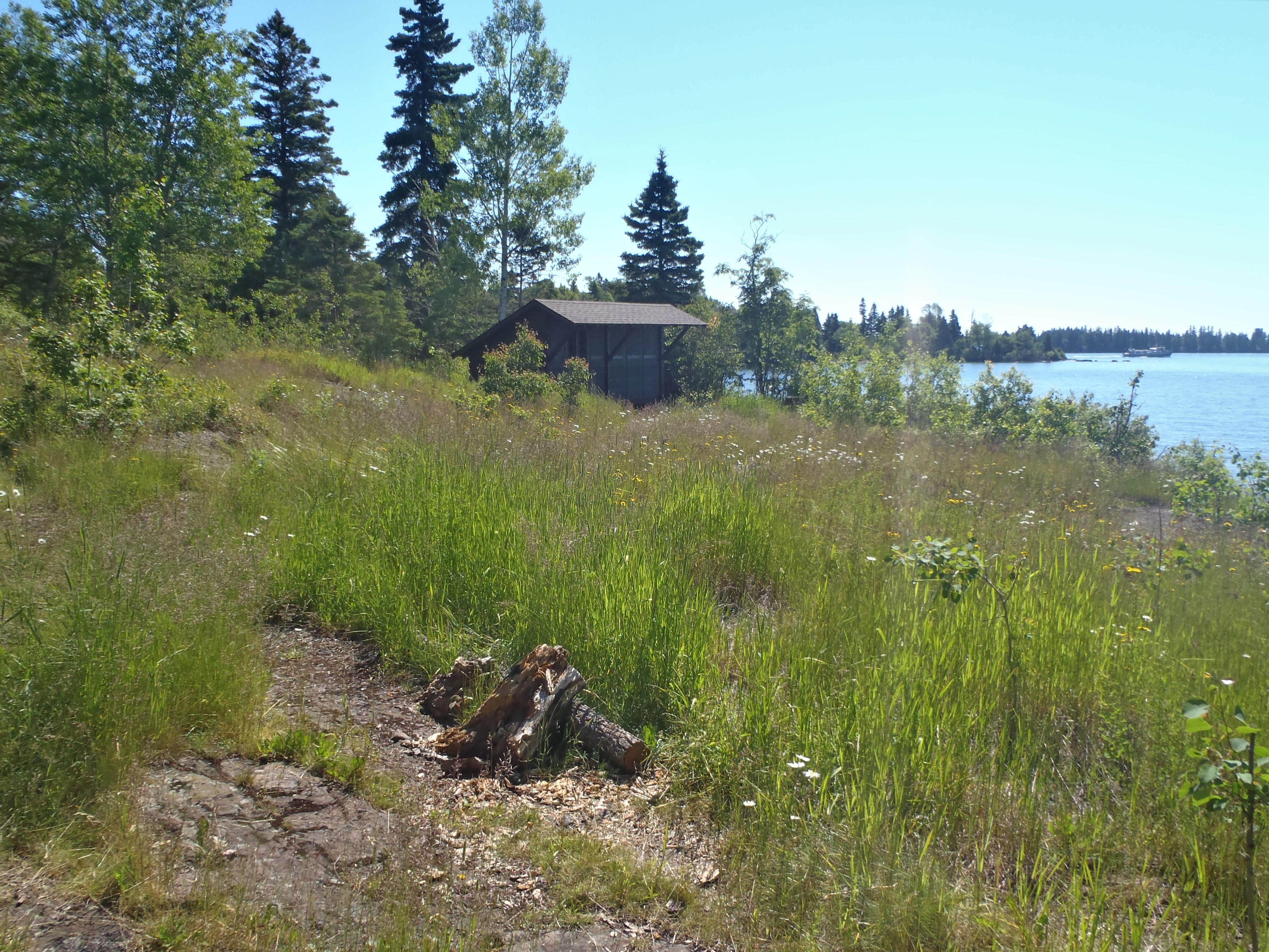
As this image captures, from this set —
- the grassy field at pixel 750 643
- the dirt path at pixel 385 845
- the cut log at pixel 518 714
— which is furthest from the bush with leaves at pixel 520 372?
the dirt path at pixel 385 845

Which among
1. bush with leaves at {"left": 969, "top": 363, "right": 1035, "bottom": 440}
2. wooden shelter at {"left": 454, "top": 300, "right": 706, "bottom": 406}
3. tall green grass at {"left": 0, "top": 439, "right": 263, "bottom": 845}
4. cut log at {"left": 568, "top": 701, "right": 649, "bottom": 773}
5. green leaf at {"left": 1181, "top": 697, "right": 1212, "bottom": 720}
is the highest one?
wooden shelter at {"left": 454, "top": 300, "right": 706, "bottom": 406}

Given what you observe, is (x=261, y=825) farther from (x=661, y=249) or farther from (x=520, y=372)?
(x=661, y=249)

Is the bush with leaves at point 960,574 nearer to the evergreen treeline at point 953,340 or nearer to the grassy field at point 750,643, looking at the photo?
the grassy field at point 750,643

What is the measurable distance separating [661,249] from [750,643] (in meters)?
41.6

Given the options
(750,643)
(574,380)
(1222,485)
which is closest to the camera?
(750,643)

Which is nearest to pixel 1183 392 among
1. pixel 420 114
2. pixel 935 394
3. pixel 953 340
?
pixel 953 340

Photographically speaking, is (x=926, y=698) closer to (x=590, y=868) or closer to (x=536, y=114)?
(x=590, y=868)

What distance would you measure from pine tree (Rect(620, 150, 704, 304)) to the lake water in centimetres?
1912

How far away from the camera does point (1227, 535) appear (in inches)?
262

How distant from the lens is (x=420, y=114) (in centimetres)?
3519

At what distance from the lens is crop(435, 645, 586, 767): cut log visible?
363 centimetres

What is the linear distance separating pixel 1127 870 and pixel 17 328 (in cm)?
1640

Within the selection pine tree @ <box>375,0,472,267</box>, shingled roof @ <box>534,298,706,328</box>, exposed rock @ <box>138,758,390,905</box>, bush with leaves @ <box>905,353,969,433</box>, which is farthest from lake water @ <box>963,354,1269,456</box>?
pine tree @ <box>375,0,472,267</box>

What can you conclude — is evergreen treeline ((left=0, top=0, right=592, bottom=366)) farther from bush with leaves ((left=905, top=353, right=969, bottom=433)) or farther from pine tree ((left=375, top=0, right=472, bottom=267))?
bush with leaves ((left=905, top=353, right=969, bottom=433))
